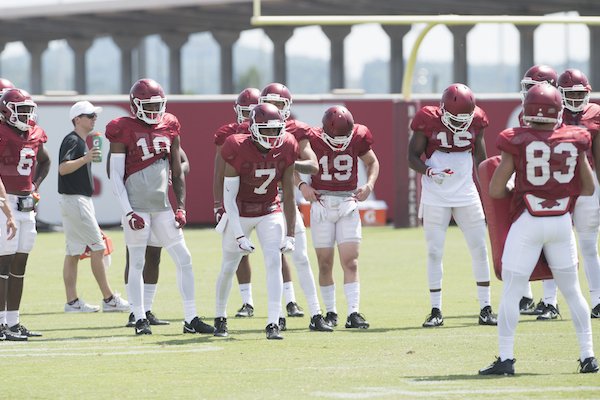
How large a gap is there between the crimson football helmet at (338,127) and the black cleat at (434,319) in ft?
5.39

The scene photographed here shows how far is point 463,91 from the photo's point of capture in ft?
39.0

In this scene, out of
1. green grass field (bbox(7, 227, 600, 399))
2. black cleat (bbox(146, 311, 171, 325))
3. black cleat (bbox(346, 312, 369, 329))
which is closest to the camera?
green grass field (bbox(7, 227, 600, 399))

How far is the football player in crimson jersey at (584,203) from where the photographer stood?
1202 cm

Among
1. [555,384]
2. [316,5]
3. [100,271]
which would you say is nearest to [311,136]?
[100,271]

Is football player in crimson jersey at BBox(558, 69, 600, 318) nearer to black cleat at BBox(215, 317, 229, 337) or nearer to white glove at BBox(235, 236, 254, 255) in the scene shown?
white glove at BBox(235, 236, 254, 255)

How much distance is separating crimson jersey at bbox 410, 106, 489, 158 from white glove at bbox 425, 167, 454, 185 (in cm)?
24

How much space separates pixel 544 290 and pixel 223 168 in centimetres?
329

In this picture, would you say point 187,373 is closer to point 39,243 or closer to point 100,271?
point 100,271

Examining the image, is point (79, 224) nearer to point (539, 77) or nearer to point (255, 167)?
point (255, 167)

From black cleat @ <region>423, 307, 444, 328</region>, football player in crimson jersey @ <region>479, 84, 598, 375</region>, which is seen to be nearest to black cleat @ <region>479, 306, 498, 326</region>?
black cleat @ <region>423, 307, 444, 328</region>

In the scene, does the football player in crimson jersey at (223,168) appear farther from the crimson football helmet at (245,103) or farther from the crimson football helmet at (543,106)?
the crimson football helmet at (543,106)

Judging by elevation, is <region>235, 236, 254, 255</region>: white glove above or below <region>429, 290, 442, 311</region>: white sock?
above

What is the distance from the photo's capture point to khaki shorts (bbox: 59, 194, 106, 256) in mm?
13875

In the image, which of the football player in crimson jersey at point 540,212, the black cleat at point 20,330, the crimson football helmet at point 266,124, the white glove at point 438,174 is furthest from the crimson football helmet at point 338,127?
the black cleat at point 20,330
